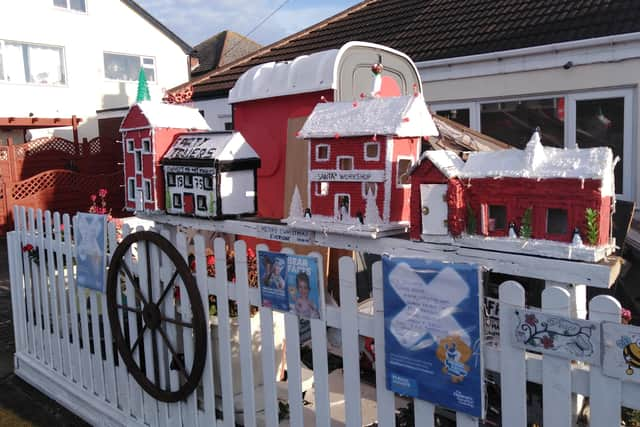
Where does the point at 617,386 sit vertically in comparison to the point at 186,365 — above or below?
above

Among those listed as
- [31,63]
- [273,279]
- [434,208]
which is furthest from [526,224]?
[31,63]

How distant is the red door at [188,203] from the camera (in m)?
2.72

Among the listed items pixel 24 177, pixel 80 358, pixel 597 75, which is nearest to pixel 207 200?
pixel 80 358

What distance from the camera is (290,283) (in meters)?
2.25

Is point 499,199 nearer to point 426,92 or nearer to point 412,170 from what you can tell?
point 412,170

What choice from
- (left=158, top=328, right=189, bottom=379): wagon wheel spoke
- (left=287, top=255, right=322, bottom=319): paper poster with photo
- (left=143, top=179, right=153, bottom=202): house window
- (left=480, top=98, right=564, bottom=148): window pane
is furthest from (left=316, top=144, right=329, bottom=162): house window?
(left=480, top=98, right=564, bottom=148): window pane

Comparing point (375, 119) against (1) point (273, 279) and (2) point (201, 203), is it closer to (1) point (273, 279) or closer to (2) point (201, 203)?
(1) point (273, 279)

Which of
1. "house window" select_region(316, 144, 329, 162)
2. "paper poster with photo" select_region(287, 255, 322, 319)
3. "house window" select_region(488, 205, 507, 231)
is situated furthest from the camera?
"house window" select_region(316, 144, 329, 162)

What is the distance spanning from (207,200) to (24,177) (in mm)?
11493

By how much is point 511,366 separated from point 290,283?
976 mm

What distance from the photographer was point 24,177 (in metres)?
12.1

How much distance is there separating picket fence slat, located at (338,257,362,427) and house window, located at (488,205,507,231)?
0.56 metres

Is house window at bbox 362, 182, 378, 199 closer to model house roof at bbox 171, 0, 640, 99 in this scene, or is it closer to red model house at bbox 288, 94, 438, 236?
red model house at bbox 288, 94, 438, 236

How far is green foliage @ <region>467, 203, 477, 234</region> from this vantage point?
6.00ft
